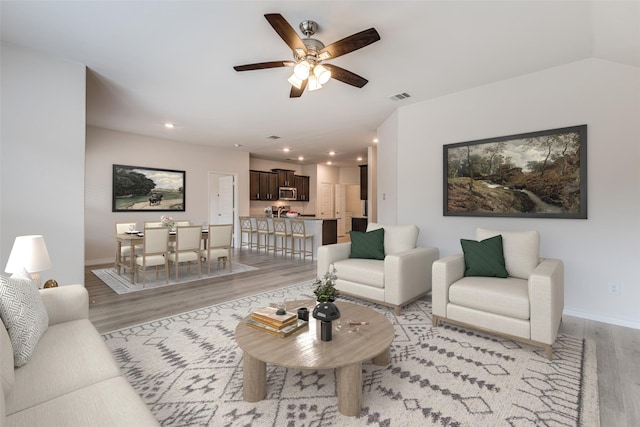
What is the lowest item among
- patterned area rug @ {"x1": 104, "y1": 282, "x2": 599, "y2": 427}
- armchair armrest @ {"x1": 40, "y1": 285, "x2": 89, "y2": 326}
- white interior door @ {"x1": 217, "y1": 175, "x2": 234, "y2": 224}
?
patterned area rug @ {"x1": 104, "y1": 282, "x2": 599, "y2": 427}

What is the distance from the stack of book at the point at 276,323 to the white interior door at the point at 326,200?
867 centimetres

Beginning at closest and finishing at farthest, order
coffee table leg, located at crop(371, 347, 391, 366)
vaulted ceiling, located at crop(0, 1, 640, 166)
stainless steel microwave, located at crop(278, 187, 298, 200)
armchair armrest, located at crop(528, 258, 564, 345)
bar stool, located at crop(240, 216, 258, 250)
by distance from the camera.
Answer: coffee table leg, located at crop(371, 347, 391, 366), armchair armrest, located at crop(528, 258, 564, 345), vaulted ceiling, located at crop(0, 1, 640, 166), bar stool, located at crop(240, 216, 258, 250), stainless steel microwave, located at crop(278, 187, 298, 200)

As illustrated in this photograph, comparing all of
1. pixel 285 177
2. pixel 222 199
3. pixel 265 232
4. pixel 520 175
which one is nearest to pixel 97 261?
pixel 222 199

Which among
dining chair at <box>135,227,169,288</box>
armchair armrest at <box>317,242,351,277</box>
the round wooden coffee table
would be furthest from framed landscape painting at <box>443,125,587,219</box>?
dining chair at <box>135,227,169,288</box>

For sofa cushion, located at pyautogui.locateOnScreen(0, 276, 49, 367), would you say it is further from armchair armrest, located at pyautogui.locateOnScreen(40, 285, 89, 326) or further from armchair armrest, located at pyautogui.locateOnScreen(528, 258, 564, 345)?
armchair armrest, located at pyautogui.locateOnScreen(528, 258, 564, 345)

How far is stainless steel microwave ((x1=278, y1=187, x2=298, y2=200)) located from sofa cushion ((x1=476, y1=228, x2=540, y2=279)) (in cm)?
755

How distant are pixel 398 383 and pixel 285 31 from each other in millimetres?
2705

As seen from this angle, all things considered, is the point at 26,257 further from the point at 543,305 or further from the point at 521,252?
the point at 521,252

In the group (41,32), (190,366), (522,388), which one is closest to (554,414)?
(522,388)

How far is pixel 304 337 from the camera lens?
6.39 ft

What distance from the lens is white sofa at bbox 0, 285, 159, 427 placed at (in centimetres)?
106

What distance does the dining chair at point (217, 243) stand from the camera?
5027 mm

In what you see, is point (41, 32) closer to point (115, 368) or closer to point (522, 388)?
point (115, 368)

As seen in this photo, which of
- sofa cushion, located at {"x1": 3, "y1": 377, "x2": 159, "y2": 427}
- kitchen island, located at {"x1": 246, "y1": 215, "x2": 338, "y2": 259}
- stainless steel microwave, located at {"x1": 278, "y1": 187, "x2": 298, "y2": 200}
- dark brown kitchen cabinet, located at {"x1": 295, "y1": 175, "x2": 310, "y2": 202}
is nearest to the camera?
sofa cushion, located at {"x1": 3, "y1": 377, "x2": 159, "y2": 427}
